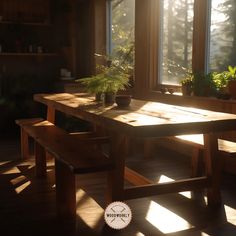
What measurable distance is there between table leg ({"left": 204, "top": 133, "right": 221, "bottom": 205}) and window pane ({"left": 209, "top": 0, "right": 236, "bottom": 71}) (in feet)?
4.63

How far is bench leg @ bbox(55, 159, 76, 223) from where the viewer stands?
2.50 metres

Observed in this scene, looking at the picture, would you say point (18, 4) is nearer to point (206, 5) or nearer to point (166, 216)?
point (206, 5)

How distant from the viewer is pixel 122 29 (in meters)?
5.78

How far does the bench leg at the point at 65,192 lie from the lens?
250 cm

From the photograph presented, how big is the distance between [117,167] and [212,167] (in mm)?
763

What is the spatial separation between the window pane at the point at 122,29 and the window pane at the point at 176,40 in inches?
26.0

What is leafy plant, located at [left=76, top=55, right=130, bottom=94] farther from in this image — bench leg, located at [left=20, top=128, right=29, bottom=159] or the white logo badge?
bench leg, located at [left=20, top=128, right=29, bottom=159]

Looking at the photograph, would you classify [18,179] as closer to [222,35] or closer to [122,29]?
[222,35]

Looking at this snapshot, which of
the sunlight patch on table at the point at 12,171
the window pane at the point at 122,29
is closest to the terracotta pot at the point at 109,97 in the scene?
the sunlight patch on table at the point at 12,171

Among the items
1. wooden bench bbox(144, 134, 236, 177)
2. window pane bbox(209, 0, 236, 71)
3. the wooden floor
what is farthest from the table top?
window pane bbox(209, 0, 236, 71)

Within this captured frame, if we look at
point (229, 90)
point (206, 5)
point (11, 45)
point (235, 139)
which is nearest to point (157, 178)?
point (235, 139)

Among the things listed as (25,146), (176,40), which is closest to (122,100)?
(25,146)

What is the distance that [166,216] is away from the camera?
2604mm

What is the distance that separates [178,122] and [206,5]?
226 centimetres
